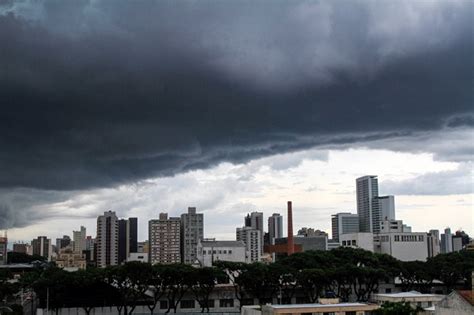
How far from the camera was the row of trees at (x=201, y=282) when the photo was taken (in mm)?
97938

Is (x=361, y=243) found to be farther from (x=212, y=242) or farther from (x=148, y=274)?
(x=148, y=274)

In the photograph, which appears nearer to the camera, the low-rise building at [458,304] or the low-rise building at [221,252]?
the low-rise building at [458,304]

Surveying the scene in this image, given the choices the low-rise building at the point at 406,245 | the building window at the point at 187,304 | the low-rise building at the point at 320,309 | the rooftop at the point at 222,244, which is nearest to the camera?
the low-rise building at the point at 320,309

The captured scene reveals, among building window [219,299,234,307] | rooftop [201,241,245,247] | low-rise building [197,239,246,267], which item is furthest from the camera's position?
rooftop [201,241,245,247]

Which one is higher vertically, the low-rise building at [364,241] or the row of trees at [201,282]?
the low-rise building at [364,241]

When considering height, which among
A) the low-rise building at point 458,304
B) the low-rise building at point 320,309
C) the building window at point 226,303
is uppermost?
the low-rise building at point 458,304

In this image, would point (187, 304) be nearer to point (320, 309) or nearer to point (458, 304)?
point (320, 309)

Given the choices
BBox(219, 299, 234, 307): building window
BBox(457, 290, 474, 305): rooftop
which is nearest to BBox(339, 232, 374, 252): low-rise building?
BBox(219, 299, 234, 307): building window

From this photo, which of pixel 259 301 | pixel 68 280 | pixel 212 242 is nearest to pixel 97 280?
pixel 68 280

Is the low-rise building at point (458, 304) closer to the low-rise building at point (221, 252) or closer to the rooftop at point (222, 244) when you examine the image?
the low-rise building at point (221, 252)

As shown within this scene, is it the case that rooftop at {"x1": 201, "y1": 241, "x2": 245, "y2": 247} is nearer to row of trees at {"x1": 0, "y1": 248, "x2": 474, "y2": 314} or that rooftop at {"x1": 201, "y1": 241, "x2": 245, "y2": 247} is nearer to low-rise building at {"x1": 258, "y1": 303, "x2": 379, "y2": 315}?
row of trees at {"x1": 0, "y1": 248, "x2": 474, "y2": 314}

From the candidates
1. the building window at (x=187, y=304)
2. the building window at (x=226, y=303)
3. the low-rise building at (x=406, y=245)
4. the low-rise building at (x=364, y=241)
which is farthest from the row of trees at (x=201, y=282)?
the low-rise building at (x=364, y=241)

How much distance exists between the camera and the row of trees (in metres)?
97.9

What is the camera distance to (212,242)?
17688 cm
